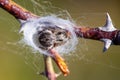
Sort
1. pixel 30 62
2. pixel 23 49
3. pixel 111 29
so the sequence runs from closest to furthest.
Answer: pixel 111 29 < pixel 23 49 < pixel 30 62

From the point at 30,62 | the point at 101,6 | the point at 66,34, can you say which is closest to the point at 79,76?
the point at 30,62

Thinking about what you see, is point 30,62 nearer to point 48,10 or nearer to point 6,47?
point 6,47

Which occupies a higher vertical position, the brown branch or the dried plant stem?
Answer: the brown branch

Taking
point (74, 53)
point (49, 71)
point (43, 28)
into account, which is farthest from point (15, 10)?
point (74, 53)

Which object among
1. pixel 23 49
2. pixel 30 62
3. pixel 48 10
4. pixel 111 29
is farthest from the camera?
pixel 30 62

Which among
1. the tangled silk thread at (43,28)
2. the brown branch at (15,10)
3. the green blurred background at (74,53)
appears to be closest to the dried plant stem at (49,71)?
the tangled silk thread at (43,28)

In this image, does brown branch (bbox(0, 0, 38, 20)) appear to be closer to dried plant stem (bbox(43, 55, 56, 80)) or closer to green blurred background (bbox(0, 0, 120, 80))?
dried plant stem (bbox(43, 55, 56, 80))

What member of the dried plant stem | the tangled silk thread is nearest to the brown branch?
the tangled silk thread

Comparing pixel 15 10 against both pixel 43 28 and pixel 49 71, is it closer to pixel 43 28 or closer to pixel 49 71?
pixel 43 28

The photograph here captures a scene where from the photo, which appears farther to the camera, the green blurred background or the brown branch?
the green blurred background
